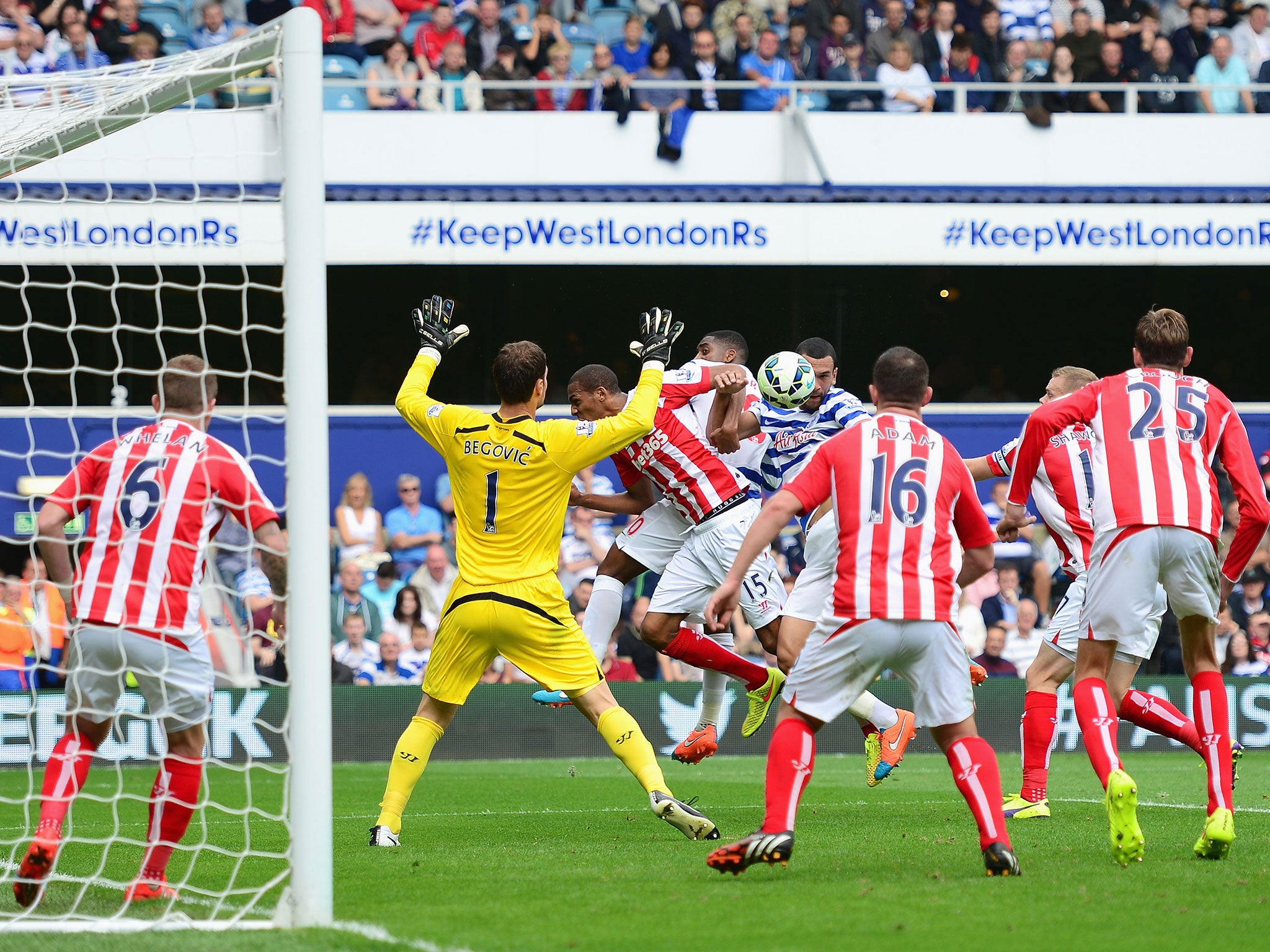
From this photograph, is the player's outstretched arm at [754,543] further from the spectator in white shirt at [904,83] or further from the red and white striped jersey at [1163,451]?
the spectator in white shirt at [904,83]

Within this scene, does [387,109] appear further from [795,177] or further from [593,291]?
[795,177]

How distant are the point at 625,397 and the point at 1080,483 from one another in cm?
242

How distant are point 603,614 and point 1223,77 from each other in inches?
454

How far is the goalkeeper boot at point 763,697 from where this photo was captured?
8.88 meters

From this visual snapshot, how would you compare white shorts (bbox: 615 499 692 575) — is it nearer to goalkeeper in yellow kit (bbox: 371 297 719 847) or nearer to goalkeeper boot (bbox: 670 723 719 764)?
goalkeeper boot (bbox: 670 723 719 764)

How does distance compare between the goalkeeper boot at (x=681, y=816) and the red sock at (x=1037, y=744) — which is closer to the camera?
the goalkeeper boot at (x=681, y=816)

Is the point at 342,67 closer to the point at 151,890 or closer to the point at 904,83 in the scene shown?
the point at 904,83

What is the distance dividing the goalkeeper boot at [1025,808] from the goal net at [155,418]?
368cm

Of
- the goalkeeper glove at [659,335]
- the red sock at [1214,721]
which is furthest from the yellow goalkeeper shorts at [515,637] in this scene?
the red sock at [1214,721]

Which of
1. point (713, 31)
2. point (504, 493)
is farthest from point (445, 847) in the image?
point (713, 31)

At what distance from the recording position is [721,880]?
19.6 ft

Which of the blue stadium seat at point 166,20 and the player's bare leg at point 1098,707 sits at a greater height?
the blue stadium seat at point 166,20

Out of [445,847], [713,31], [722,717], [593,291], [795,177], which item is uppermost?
[713,31]

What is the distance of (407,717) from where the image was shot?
13234 mm
